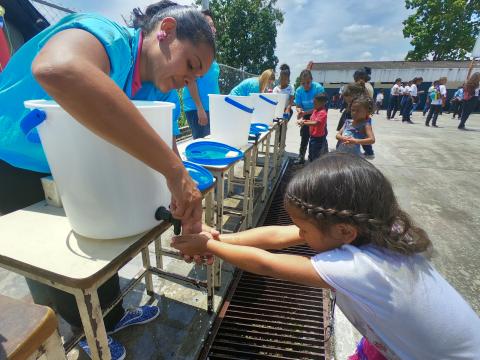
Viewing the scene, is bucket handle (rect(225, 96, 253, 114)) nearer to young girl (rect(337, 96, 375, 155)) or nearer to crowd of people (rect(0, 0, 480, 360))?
crowd of people (rect(0, 0, 480, 360))

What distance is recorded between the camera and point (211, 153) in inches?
78.0

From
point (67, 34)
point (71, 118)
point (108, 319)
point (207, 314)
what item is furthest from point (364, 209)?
point (108, 319)

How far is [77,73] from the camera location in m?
0.62

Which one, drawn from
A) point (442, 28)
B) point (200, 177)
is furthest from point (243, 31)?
point (200, 177)

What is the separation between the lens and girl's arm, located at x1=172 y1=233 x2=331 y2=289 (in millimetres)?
957

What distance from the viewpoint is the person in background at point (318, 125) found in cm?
460

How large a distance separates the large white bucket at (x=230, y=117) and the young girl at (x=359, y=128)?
5.54ft

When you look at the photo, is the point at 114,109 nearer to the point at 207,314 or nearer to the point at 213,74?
the point at 207,314

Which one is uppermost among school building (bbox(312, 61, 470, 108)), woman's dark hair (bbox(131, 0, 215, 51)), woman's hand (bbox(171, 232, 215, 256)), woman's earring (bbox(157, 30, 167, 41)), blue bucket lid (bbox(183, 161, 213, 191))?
school building (bbox(312, 61, 470, 108))

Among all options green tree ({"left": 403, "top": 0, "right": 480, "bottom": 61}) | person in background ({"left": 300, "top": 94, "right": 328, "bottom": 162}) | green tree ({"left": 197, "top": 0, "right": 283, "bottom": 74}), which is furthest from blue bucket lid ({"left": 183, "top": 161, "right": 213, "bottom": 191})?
green tree ({"left": 403, "top": 0, "right": 480, "bottom": 61})

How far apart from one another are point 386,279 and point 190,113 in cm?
303

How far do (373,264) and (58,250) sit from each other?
103 centimetres

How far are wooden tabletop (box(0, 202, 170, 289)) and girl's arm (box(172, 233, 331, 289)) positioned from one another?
0.20 metres

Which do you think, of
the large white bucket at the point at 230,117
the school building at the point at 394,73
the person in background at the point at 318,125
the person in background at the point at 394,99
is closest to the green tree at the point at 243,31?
the school building at the point at 394,73
